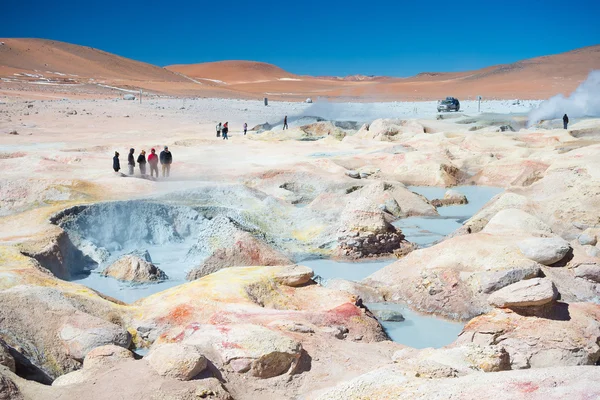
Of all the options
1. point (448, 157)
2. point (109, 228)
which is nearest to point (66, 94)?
point (448, 157)

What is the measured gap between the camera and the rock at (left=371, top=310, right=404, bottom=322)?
8.37m

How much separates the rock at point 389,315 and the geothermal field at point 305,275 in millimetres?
41

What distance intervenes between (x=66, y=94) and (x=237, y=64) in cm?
8121

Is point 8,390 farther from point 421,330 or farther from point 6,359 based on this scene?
point 421,330

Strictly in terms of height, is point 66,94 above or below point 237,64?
below

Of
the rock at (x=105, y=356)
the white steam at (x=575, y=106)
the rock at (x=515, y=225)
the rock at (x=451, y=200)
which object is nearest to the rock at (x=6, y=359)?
the rock at (x=105, y=356)

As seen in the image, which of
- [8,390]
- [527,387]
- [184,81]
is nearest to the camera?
[527,387]

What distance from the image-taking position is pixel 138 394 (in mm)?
4703

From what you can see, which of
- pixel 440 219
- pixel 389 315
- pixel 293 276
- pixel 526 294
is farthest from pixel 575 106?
pixel 293 276

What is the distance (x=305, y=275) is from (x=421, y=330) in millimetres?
1596

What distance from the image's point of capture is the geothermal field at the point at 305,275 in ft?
16.8

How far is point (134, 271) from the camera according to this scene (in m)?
9.96

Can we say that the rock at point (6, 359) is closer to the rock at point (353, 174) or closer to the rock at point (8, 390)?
the rock at point (8, 390)

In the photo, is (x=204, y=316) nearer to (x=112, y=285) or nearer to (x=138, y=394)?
(x=138, y=394)
